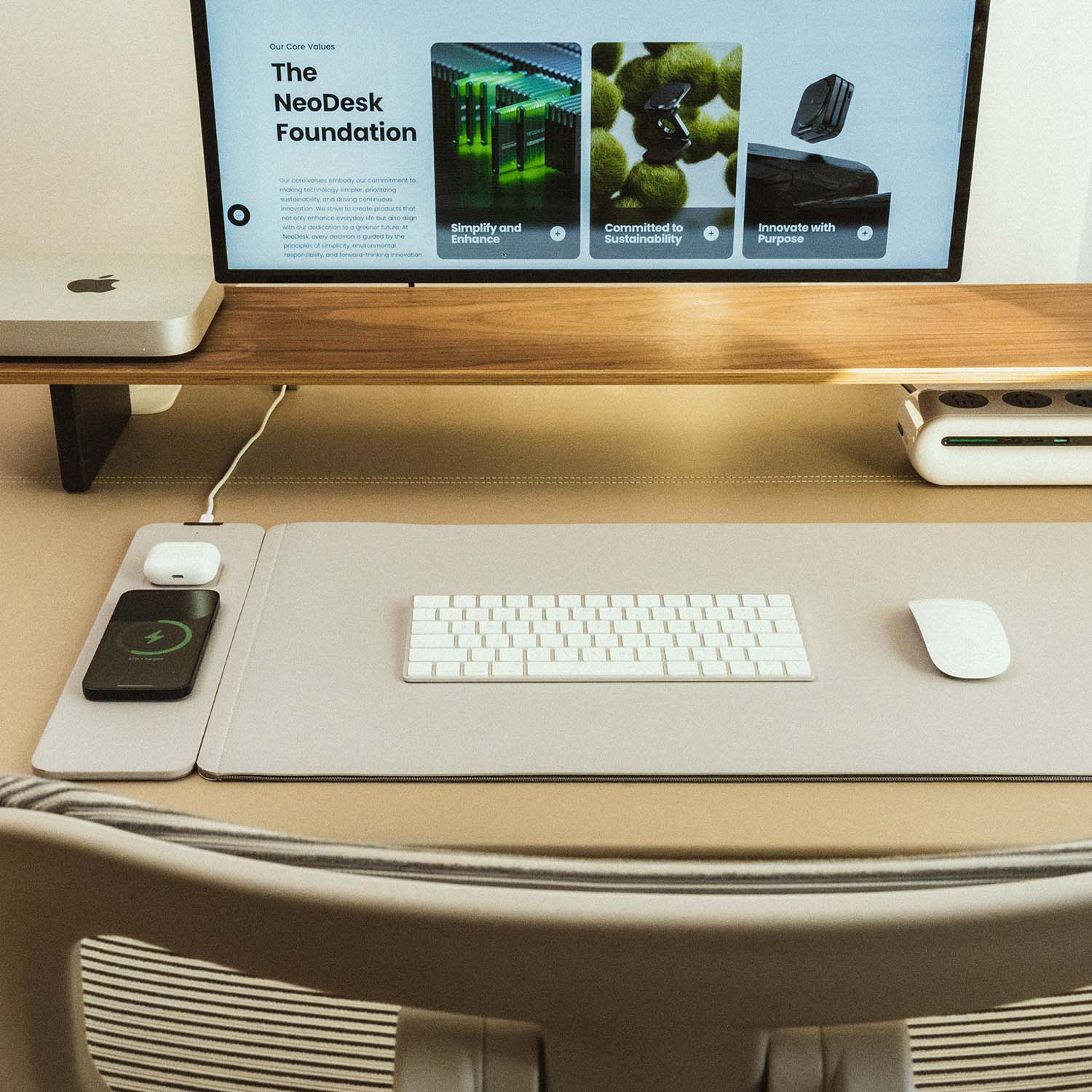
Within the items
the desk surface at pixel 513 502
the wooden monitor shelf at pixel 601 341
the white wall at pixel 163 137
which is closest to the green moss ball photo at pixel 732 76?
the wooden monitor shelf at pixel 601 341

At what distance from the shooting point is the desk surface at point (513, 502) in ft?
2.04

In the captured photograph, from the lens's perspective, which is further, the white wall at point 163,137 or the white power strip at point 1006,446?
the white wall at point 163,137

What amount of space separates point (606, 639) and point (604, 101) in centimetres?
47

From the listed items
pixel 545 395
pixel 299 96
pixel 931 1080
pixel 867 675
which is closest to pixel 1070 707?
pixel 867 675

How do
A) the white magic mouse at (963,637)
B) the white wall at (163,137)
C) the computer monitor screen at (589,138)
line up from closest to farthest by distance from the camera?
the white magic mouse at (963,637), the computer monitor screen at (589,138), the white wall at (163,137)

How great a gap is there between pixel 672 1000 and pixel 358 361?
0.72 metres

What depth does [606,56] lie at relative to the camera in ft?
3.02

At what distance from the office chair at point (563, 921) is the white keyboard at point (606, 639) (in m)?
0.36

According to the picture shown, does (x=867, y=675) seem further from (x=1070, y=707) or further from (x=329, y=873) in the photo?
(x=329, y=873)

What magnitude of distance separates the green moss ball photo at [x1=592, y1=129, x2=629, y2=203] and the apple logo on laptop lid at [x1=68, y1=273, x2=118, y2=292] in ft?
1.46

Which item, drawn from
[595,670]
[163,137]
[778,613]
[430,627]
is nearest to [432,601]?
[430,627]

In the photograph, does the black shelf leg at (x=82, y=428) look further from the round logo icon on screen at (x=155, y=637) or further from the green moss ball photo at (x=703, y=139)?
the green moss ball photo at (x=703, y=139)

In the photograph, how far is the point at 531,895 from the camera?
0.32 m

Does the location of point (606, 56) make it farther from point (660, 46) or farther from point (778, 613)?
point (778, 613)
